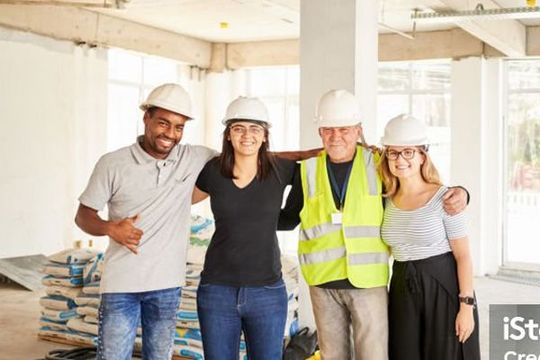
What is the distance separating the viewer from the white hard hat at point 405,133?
295 cm

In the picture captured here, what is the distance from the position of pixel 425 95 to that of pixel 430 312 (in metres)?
9.41

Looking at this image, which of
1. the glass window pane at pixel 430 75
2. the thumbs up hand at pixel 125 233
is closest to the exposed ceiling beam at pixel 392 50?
the glass window pane at pixel 430 75

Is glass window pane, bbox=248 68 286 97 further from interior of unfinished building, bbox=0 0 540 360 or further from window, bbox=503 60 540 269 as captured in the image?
window, bbox=503 60 540 269

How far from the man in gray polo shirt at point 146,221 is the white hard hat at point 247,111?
0.20 m

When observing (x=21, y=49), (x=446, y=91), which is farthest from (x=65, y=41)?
(x=446, y=91)

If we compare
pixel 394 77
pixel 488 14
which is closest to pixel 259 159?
pixel 488 14

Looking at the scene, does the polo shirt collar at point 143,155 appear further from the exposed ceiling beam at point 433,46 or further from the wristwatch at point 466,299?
the exposed ceiling beam at point 433,46

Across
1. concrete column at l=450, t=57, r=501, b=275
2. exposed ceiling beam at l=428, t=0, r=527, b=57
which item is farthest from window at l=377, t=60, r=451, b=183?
exposed ceiling beam at l=428, t=0, r=527, b=57

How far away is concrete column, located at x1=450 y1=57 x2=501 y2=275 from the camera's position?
35.6 feet

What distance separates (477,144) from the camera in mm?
10859

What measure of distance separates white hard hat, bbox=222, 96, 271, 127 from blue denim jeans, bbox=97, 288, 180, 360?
781 mm

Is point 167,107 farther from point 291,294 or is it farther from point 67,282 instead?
point 67,282

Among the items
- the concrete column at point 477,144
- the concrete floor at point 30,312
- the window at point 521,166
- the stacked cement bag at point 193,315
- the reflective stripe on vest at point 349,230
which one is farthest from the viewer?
the window at point 521,166

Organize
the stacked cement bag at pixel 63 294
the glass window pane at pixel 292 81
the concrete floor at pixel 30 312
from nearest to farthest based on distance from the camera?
1. the concrete floor at pixel 30 312
2. the stacked cement bag at pixel 63 294
3. the glass window pane at pixel 292 81
